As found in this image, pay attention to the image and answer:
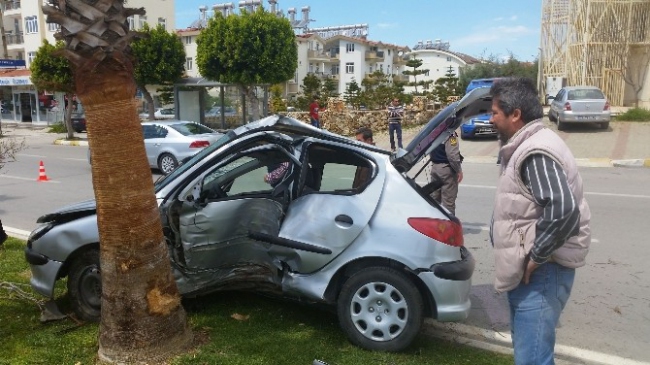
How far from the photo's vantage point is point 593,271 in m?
6.09

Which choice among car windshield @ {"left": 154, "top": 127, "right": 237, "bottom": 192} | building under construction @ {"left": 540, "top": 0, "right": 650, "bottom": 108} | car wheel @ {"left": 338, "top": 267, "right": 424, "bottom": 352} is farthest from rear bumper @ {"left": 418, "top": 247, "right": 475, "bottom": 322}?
building under construction @ {"left": 540, "top": 0, "right": 650, "bottom": 108}

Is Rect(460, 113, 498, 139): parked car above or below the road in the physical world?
above

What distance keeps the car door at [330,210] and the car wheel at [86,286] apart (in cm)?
147

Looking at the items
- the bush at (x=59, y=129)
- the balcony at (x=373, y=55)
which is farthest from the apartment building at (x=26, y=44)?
the balcony at (x=373, y=55)

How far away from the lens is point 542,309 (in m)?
2.75

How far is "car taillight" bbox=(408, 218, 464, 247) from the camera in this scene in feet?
13.0

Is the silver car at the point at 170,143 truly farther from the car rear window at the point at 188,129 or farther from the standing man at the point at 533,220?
the standing man at the point at 533,220

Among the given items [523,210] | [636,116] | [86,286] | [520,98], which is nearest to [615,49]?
[636,116]

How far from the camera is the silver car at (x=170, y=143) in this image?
48.6ft

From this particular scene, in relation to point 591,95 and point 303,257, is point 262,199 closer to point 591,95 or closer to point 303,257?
point 303,257

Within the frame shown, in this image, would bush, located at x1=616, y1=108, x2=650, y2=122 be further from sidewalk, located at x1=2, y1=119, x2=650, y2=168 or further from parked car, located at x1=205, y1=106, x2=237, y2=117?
parked car, located at x1=205, y1=106, x2=237, y2=117

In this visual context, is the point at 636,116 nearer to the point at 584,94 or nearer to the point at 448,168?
the point at 584,94

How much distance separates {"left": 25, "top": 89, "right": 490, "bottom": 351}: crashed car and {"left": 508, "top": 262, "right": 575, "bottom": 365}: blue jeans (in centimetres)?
114

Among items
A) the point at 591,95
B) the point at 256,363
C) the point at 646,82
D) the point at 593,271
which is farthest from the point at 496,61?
the point at 256,363
